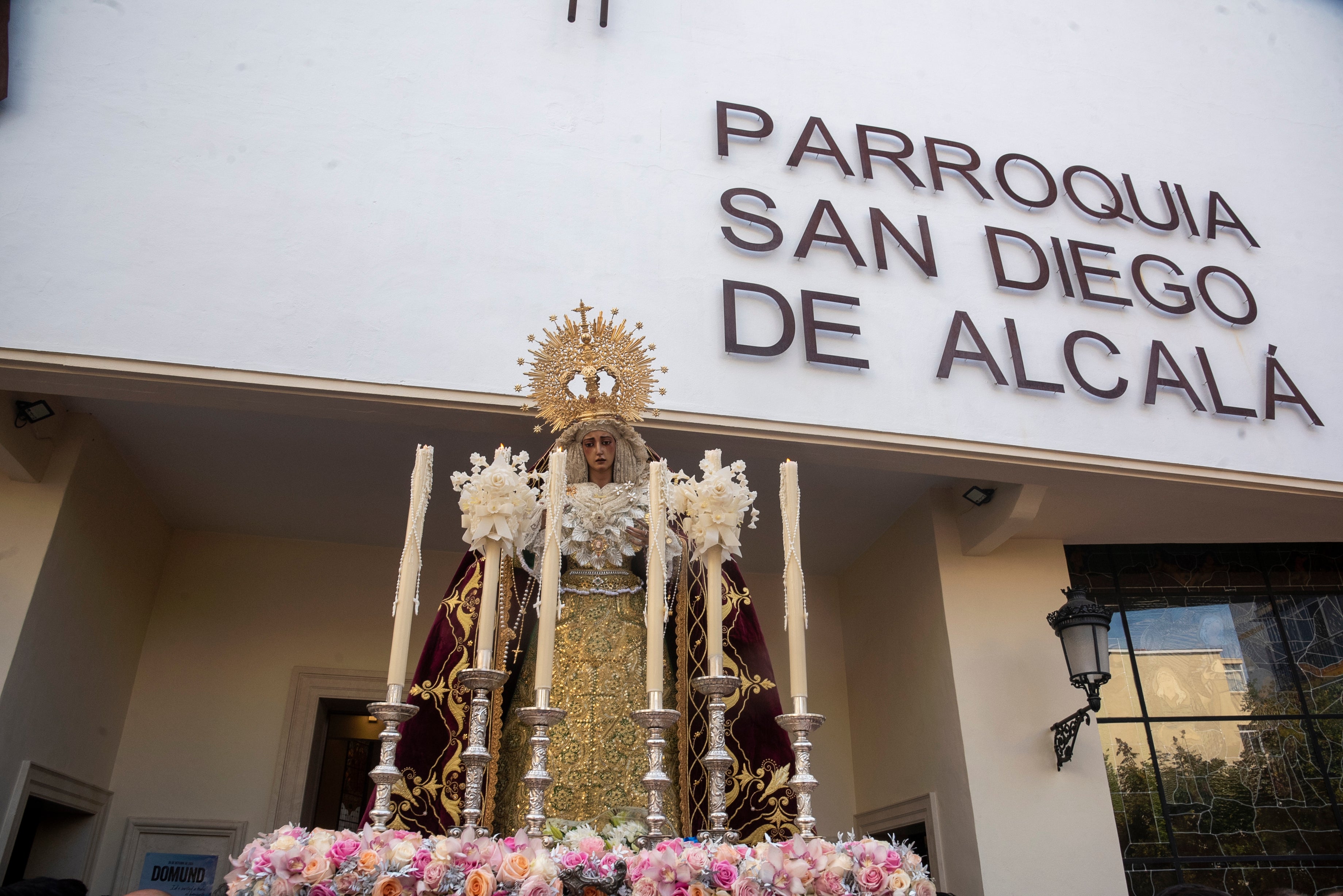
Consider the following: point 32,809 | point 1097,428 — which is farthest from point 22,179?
point 1097,428

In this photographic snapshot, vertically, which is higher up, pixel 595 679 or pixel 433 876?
pixel 595 679

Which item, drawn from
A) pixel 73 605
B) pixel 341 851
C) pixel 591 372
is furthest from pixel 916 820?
pixel 73 605

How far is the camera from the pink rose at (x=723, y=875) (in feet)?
6.58

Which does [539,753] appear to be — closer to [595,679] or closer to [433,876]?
[433,876]

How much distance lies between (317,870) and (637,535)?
166 cm

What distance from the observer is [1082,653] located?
15.4 feet

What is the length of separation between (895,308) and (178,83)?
3.37 m

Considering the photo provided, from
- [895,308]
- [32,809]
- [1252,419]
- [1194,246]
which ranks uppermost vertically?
[1194,246]

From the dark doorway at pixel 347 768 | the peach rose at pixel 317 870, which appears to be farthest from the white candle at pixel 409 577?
the dark doorway at pixel 347 768

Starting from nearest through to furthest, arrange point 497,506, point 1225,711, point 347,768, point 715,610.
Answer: point 715,610 → point 497,506 → point 1225,711 → point 347,768

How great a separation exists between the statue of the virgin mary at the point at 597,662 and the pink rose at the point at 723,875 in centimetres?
87

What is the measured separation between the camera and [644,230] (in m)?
4.68

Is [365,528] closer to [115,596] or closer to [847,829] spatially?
[115,596]

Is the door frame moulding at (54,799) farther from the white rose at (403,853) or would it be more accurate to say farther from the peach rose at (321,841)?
the white rose at (403,853)
